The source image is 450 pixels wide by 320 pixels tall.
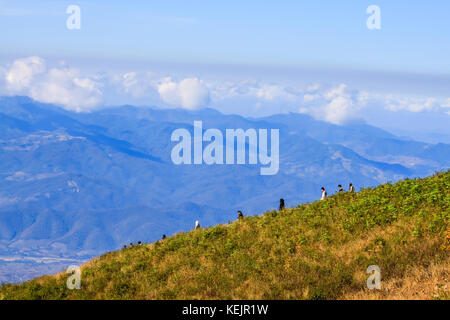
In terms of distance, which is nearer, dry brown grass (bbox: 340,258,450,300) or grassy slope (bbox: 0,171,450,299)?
dry brown grass (bbox: 340,258,450,300)

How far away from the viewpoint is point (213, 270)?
21625 millimetres

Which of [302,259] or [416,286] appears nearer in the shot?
[416,286]

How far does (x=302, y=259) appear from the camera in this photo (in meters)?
21.6

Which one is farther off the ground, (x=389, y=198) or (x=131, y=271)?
(x=389, y=198)

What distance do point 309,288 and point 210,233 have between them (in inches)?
443

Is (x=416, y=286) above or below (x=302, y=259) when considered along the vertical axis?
above

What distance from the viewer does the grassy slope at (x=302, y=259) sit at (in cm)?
1864

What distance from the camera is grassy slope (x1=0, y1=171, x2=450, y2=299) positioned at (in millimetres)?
18641

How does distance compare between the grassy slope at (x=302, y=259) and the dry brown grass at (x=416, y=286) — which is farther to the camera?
the grassy slope at (x=302, y=259)

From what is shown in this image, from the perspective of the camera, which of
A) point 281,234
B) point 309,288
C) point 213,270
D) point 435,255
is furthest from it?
point 281,234
